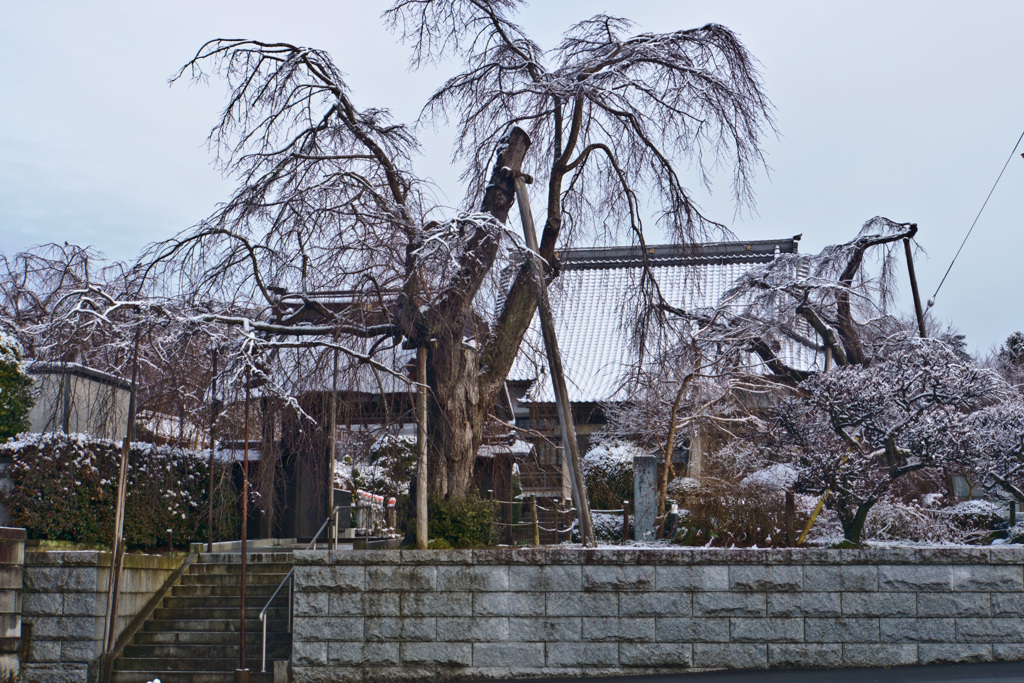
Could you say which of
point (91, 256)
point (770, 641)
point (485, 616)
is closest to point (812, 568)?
point (770, 641)

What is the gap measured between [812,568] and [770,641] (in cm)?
87

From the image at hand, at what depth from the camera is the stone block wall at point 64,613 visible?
985 centimetres

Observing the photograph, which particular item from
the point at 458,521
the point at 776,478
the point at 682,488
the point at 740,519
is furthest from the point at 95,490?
the point at 776,478

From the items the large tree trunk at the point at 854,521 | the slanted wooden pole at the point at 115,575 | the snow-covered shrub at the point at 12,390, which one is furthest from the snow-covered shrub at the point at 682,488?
the snow-covered shrub at the point at 12,390

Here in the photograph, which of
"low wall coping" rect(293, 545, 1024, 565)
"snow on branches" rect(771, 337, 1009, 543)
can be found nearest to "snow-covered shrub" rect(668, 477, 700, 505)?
"snow on branches" rect(771, 337, 1009, 543)

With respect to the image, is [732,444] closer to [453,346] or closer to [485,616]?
[453,346]

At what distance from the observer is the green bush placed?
11.6 m

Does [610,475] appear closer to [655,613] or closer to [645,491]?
[645,491]

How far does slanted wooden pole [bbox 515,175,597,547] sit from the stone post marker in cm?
386

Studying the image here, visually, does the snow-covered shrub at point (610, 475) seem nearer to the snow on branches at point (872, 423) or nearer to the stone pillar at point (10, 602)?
the snow on branches at point (872, 423)

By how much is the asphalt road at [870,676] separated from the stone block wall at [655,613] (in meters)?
0.16

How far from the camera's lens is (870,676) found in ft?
28.4

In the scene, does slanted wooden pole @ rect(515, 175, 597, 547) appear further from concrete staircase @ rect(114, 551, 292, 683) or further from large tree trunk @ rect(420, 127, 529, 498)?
concrete staircase @ rect(114, 551, 292, 683)

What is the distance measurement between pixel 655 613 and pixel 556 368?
11.0ft
